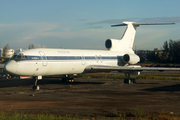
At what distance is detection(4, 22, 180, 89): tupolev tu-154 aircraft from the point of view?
21859 mm

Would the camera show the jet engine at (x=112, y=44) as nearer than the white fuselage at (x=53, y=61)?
No

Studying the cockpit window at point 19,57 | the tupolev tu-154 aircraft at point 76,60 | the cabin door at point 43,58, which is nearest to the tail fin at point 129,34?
the tupolev tu-154 aircraft at point 76,60

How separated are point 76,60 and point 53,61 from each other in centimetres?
377

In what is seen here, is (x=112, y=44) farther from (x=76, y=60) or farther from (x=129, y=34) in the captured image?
(x=76, y=60)

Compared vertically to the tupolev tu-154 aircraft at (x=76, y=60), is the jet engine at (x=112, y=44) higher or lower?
higher

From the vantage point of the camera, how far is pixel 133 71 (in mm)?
28094

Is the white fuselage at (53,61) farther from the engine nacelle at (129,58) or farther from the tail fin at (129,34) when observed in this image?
the tail fin at (129,34)

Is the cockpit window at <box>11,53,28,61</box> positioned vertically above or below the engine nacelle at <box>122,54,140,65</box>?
above

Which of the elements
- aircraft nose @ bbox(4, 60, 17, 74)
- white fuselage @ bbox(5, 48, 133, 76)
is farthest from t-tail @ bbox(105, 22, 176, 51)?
aircraft nose @ bbox(4, 60, 17, 74)

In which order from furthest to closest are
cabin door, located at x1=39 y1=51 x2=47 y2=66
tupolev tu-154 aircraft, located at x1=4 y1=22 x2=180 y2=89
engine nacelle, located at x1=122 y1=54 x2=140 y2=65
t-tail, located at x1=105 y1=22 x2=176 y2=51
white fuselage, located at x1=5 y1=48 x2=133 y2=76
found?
t-tail, located at x1=105 y1=22 x2=176 y2=51 → engine nacelle, located at x1=122 y1=54 x2=140 y2=65 → cabin door, located at x1=39 y1=51 x2=47 y2=66 → tupolev tu-154 aircraft, located at x1=4 y1=22 x2=180 y2=89 → white fuselage, located at x1=5 y1=48 x2=133 y2=76

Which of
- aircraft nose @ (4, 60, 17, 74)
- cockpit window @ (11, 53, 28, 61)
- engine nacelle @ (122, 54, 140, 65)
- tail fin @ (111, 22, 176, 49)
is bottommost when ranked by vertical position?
aircraft nose @ (4, 60, 17, 74)

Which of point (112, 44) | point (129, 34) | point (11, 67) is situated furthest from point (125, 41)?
point (11, 67)

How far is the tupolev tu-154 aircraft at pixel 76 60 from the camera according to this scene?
21.9 m

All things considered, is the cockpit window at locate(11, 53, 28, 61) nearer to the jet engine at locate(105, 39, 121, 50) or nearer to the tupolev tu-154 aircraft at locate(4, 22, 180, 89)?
the tupolev tu-154 aircraft at locate(4, 22, 180, 89)
